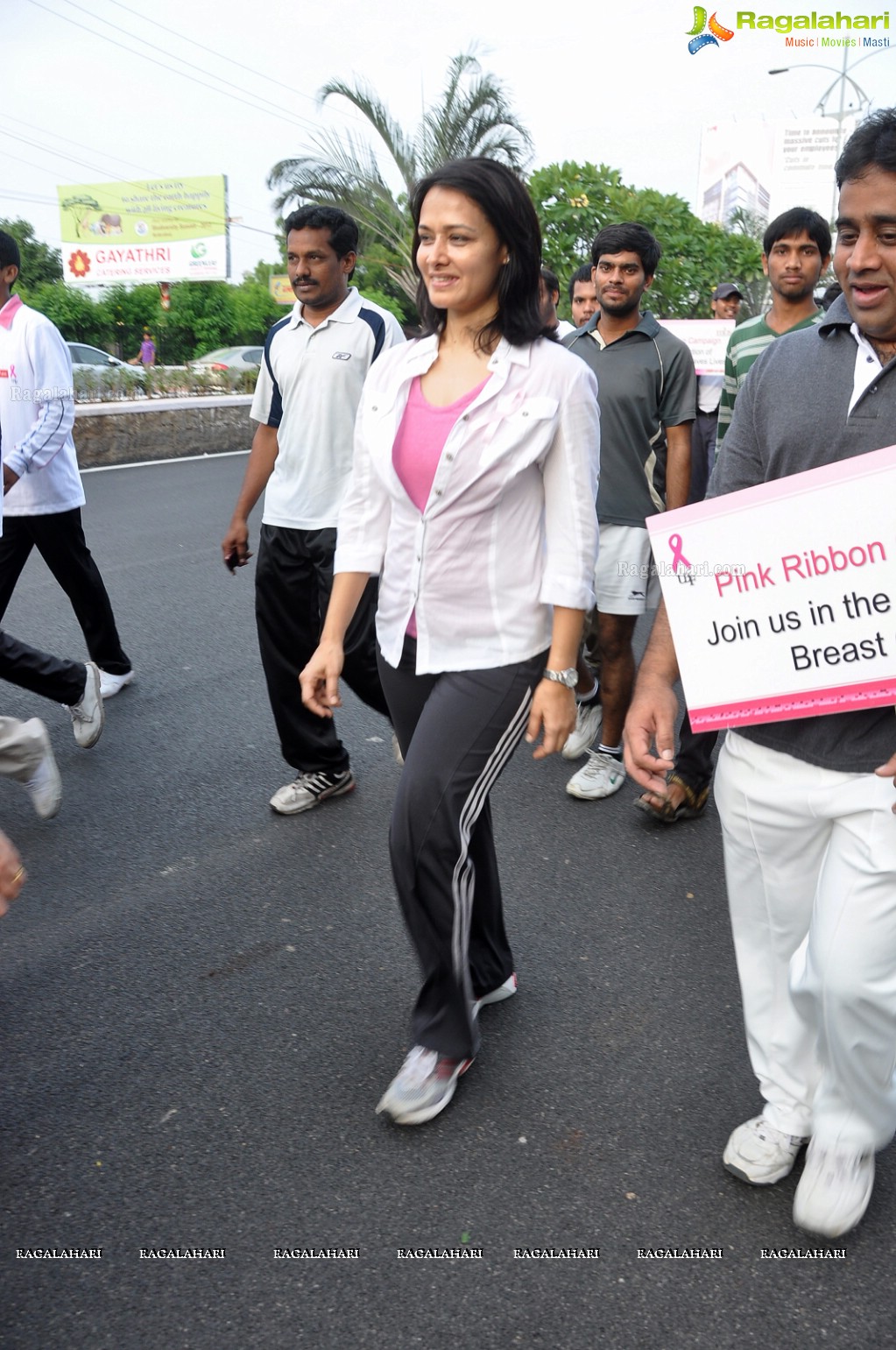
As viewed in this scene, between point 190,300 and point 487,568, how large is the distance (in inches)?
1338

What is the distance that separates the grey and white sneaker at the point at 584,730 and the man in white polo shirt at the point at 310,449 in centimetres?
117

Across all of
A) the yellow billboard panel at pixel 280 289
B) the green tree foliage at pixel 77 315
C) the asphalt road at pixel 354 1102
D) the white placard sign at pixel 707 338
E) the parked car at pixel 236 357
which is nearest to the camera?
the asphalt road at pixel 354 1102

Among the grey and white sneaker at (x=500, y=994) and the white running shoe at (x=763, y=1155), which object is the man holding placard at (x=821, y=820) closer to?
the white running shoe at (x=763, y=1155)

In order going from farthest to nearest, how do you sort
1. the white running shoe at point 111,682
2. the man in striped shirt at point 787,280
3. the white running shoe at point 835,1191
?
the white running shoe at point 111,682, the man in striped shirt at point 787,280, the white running shoe at point 835,1191

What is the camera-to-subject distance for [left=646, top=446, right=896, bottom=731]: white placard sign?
7.40ft

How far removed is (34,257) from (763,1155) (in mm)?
55952

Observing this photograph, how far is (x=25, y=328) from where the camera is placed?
5465 millimetres

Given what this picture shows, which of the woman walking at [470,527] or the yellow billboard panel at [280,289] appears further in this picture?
the yellow billboard panel at [280,289]

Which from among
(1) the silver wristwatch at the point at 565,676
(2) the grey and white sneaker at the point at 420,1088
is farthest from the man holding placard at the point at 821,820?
(2) the grey and white sneaker at the point at 420,1088

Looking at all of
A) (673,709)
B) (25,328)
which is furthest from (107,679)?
(673,709)

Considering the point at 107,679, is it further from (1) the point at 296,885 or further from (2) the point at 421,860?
(2) the point at 421,860

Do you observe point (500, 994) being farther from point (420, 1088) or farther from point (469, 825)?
point (469, 825)

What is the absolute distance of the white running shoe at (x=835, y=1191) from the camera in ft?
8.20

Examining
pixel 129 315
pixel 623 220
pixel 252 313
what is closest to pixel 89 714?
pixel 623 220
